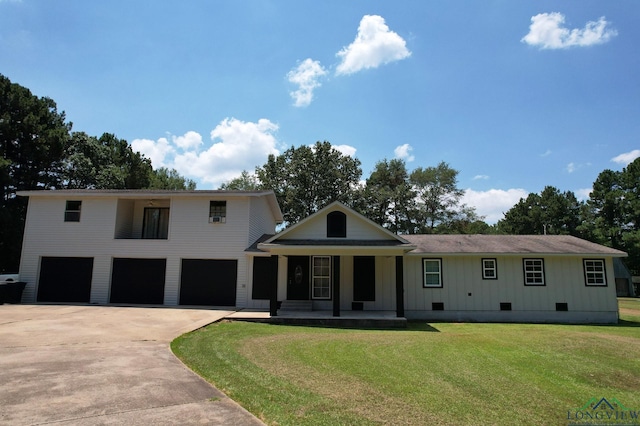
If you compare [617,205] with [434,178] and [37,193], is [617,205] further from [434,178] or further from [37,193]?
[37,193]

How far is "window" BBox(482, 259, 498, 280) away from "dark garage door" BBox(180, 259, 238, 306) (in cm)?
1068

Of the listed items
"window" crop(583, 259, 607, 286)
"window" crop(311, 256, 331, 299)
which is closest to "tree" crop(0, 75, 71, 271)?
"window" crop(311, 256, 331, 299)

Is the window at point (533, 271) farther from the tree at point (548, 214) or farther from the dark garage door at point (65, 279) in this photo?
the tree at point (548, 214)

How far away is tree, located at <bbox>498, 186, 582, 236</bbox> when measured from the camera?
4741 centimetres

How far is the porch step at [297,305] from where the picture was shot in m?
15.7

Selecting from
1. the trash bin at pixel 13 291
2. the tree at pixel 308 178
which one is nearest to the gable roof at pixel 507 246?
the trash bin at pixel 13 291

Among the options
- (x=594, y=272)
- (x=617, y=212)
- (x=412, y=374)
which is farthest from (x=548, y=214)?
(x=412, y=374)

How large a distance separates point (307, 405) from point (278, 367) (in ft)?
6.84

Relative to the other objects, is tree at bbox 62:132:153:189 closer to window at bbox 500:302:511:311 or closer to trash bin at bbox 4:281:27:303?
trash bin at bbox 4:281:27:303

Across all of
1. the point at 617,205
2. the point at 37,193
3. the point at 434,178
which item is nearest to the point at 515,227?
the point at 617,205

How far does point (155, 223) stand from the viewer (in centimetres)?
1970

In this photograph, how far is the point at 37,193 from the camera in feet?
61.1

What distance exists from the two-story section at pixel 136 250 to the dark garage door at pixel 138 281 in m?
0.05

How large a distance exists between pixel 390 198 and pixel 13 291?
3104cm
